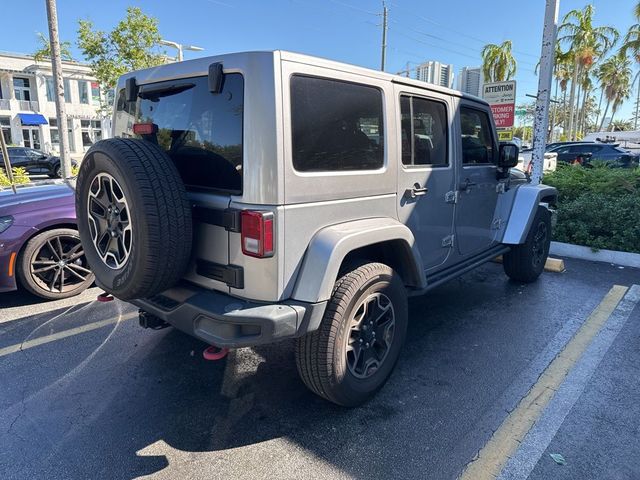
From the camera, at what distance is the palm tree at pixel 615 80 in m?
45.4

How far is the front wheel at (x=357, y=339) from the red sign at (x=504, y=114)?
6.29 meters

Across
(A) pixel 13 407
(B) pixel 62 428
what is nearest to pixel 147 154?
(B) pixel 62 428

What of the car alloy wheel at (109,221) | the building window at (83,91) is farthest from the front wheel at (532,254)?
the building window at (83,91)

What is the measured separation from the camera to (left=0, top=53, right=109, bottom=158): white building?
122 feet

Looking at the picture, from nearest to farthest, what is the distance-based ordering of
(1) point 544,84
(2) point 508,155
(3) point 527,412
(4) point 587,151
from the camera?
(3) point 527,412
(2) point 508,155
(1) point 544,84
(4) point 587,151

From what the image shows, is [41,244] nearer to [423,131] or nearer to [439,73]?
[423,131]

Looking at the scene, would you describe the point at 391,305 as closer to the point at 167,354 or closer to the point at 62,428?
the point at 167,354

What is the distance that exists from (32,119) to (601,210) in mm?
42857

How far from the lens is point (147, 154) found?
7.76 feet

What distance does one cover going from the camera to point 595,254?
6.33 m

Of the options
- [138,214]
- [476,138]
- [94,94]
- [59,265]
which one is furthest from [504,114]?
[94,94]

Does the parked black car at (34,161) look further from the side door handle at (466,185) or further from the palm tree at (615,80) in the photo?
the palm tree at (615,80)

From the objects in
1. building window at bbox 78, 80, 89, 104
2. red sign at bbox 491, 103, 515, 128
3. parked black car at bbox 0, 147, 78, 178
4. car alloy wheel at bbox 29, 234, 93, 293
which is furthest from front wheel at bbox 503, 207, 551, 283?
building window at bbox 78, 80, 89, 104

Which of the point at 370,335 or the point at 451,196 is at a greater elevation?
the point at 451,196
